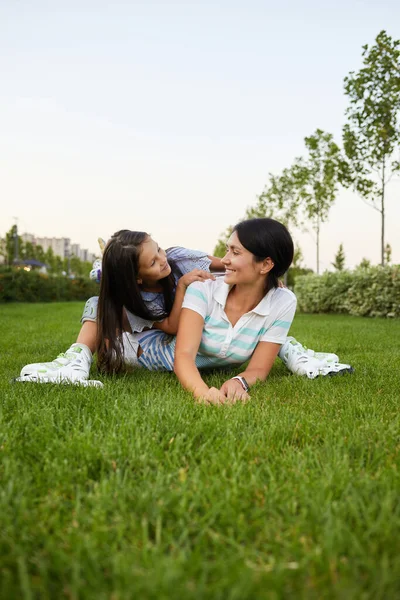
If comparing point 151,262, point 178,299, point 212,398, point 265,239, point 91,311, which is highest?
point 265,239

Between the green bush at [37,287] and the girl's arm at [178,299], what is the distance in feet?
47.0

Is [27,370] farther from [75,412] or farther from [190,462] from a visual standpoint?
[190,462]

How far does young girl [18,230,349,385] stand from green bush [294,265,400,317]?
893cm

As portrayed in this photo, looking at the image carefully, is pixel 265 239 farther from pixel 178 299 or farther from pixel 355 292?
pixel 355 292

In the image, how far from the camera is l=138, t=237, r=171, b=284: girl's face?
319 cm

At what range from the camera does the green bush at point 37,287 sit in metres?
18.8

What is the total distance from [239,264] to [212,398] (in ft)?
2.85

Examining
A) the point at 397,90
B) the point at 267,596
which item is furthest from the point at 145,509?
the point at 397,90

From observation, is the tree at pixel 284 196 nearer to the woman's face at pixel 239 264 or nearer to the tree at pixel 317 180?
the tree at pixel 317 180

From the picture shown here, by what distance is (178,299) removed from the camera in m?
3.37

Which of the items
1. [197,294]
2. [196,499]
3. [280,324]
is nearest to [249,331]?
[280,324]

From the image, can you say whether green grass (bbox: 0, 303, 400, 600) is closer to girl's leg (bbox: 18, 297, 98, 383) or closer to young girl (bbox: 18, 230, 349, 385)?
girl's leg (bbox: 18, 297, 98, 383)

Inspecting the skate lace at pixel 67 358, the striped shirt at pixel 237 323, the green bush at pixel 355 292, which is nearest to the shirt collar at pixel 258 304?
the striped shirt at pixel 237 323

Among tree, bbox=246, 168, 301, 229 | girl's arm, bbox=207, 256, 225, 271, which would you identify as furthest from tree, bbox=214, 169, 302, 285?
girl's arm, bbox=207, 256, 225, 271
